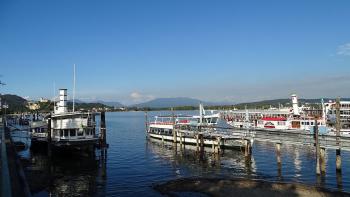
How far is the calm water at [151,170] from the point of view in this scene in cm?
3312

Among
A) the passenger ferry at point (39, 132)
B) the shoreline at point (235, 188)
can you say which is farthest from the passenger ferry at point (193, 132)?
the passenger ferry at point (39, 132)

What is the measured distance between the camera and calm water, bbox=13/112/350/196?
3312 cm

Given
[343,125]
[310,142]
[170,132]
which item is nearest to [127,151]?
[170,132]

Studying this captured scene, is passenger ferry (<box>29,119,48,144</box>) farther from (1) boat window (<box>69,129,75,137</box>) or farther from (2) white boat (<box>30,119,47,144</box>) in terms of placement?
(1) boat window (<box>69,129,75,137</box>)

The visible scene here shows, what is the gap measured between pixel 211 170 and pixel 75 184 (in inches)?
623

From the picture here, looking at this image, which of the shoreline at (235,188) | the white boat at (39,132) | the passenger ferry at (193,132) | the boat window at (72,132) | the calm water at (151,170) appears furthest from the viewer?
the white boat at (39,132)

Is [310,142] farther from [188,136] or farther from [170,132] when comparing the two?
[170,132]

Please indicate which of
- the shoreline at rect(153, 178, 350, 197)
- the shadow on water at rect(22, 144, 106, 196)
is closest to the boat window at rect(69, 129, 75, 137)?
the shadow on water at rect(22, 144, 106, 196)

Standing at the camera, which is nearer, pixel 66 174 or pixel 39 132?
pixel 66 174

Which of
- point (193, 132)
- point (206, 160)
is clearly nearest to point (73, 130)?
point (206, 160)

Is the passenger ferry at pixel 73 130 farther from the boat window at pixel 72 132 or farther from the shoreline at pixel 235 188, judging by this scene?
the shoreline at pixel 235 188

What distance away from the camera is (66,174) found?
129 ft

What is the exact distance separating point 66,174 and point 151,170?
9.84 meters

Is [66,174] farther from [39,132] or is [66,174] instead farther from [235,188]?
[39,132]
